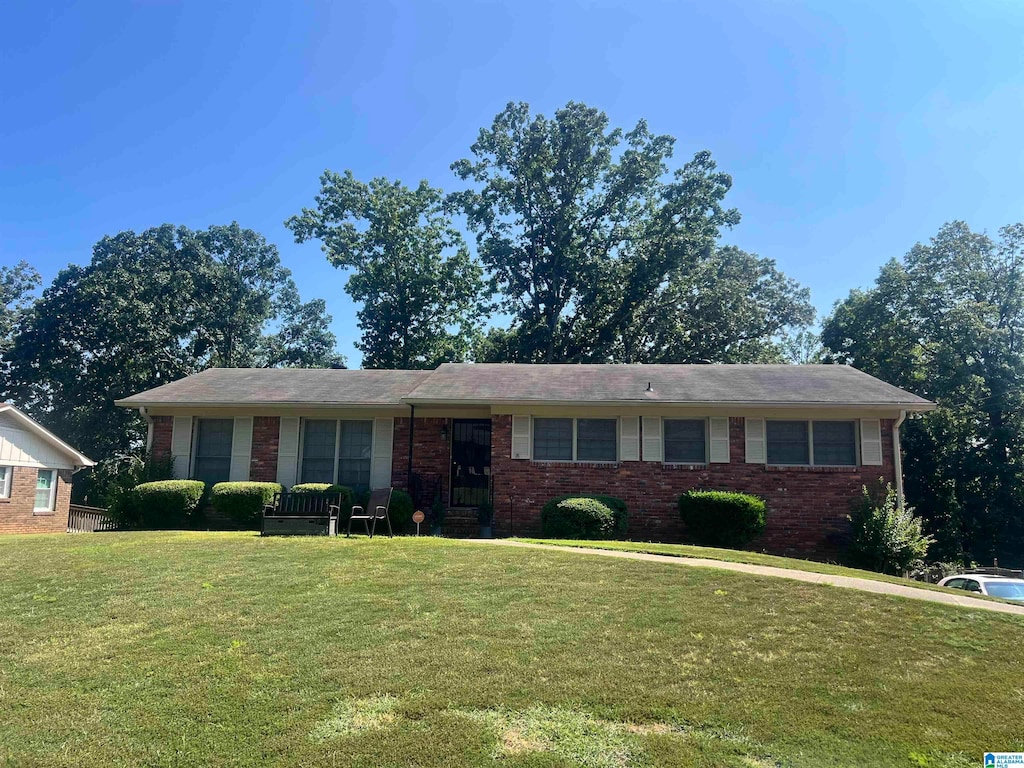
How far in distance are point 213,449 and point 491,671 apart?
13.8 m

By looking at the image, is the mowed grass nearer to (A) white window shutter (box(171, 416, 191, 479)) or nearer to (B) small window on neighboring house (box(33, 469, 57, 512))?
(A) white window shutter (box(171, 416, 191, 479))

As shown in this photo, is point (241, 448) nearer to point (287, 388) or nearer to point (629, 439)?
point (287, 388)

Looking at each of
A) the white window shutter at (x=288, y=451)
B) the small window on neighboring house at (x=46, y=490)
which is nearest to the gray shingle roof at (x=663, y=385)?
the white window shutter at (x=288, y=451)

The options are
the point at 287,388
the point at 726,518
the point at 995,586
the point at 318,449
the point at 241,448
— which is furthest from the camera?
the point at 287,388

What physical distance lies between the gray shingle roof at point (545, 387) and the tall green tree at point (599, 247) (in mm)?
14319

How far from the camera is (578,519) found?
46.3ft

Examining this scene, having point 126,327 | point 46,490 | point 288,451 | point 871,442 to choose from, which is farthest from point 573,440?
point 126,327

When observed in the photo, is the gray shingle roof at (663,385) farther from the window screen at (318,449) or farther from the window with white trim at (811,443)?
the window screen at (318,449)

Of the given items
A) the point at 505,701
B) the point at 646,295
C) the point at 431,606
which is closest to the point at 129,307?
the point at 646,295

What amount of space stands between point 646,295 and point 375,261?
13441 millimetres

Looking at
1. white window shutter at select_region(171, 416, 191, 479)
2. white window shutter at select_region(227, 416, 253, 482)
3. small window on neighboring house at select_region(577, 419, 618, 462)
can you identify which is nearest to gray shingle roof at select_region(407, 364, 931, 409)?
small window on neighboring house at select_region(577, 419, 618, 462)

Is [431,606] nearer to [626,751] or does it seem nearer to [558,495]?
[626,751]

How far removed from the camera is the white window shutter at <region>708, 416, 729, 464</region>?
15602 mm

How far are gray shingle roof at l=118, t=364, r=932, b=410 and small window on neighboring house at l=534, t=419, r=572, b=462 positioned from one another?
2.17 ft
